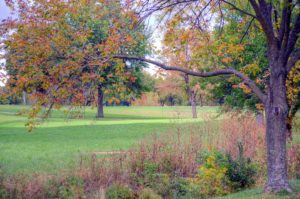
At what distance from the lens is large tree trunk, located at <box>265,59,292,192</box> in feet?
32.4

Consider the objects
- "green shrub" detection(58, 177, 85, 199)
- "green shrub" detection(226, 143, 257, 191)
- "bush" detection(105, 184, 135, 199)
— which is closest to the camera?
"bush" detection(105, 184, 135, 199)

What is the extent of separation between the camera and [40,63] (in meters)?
10.1

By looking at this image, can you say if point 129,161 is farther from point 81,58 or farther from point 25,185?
point 81,58

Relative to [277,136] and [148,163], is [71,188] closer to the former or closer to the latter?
[148,163]

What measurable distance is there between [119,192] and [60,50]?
3.90 metres

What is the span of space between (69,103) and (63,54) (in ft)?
3.53

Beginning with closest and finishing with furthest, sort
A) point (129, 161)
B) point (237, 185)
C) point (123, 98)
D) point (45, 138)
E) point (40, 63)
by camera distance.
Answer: point (40, 63)
point (123, 98)
point (237, 185)
point (129, 161)
point (45, 138)

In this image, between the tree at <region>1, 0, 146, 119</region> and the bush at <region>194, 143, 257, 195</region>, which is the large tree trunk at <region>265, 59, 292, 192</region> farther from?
the tree at <region>1, 0, 146, 119</region>

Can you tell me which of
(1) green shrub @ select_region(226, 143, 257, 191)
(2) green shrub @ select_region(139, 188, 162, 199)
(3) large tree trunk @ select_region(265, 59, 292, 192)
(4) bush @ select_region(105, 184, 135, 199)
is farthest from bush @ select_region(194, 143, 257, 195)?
(3) large tree trunk @ select_region(265, 59, 292, 192)

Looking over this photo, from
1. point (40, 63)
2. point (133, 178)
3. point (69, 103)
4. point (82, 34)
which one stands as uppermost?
point (82, 34)

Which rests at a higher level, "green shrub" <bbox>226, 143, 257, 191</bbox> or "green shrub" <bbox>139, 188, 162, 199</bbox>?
"green shrub" <bbox>226, 143, 257, 191</bbox>

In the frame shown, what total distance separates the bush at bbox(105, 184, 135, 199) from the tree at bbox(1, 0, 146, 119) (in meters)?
2.52

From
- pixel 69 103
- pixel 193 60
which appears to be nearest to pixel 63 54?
pixel 69 103

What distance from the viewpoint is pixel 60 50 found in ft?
34.1
